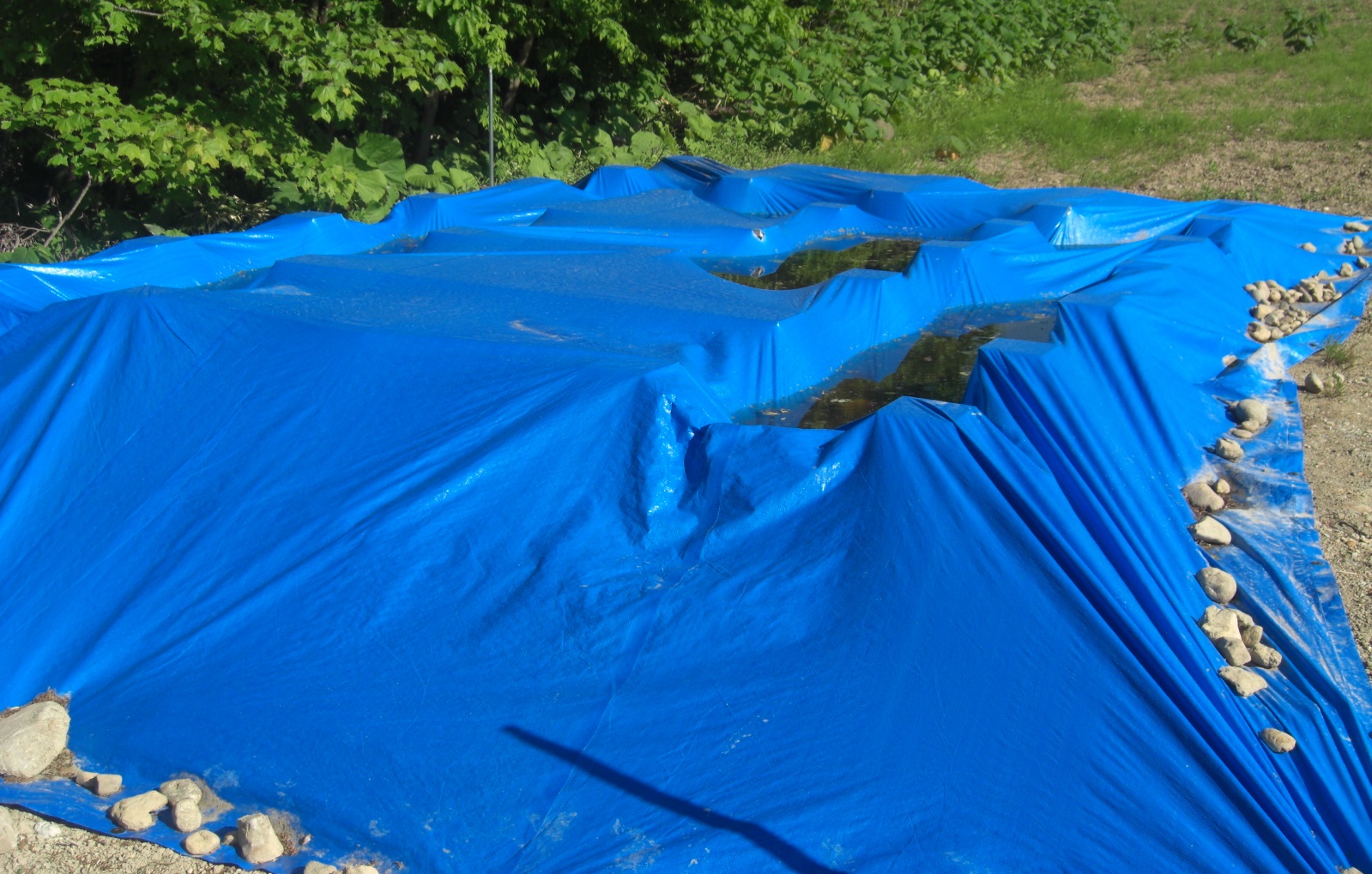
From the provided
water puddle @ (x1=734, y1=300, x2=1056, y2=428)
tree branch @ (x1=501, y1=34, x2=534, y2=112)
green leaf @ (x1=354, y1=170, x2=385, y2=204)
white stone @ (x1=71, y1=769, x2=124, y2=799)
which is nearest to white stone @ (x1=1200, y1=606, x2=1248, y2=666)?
water puddle @ (x1=734, y1=300, x2=1056, y2=428)

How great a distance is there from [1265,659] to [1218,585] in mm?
300

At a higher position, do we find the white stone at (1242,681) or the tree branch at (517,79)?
the tree branch at (517,79)

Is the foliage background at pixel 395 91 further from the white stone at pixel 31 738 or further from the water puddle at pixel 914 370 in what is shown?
the white stone at pixel 31 738

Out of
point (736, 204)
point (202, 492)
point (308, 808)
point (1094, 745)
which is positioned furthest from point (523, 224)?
point (1094, 745)

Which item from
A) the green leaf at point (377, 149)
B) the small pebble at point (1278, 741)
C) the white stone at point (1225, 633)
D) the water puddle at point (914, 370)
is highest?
the green leaf at point (377, 149)

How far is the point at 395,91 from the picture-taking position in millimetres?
7941

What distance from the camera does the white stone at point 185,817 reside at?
238cm

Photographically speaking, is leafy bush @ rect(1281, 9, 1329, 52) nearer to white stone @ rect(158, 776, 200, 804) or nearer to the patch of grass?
the patch of grass

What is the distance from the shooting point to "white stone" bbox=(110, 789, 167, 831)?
238 cm

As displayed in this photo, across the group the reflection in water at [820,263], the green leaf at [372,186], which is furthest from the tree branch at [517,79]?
the reflection in water at [820,263]


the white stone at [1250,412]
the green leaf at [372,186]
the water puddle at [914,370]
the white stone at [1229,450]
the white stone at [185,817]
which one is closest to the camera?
the white stone at [185,817]

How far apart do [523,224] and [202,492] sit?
2.97m

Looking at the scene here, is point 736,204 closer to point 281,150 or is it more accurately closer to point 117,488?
point 281,150

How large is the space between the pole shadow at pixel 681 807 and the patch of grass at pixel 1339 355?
4.16m
